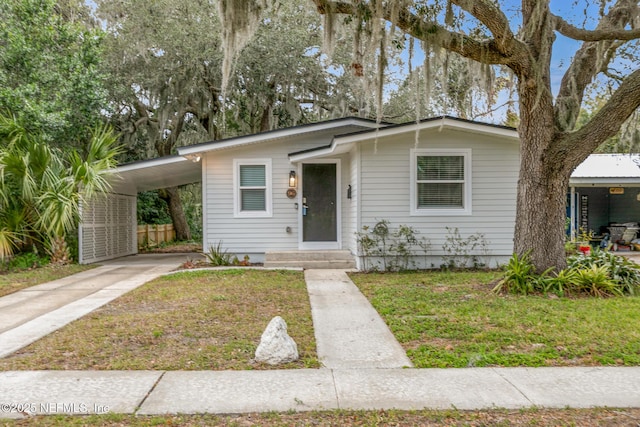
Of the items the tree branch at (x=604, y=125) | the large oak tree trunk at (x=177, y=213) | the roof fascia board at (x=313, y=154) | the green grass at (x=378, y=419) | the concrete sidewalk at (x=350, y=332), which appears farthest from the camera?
the large oak tree trunk at (x=177, y=213)

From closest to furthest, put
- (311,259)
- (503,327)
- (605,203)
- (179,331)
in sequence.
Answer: (179,331), (503,327), (311,259), (605,203)

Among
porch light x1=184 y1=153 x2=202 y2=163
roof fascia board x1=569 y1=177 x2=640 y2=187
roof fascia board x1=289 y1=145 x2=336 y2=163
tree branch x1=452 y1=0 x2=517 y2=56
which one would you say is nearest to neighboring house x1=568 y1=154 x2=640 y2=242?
roof fascia board x1=569 y1=177 x2=640 y2=187

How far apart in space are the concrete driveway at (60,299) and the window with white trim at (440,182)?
548cm

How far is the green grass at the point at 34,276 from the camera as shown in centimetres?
720

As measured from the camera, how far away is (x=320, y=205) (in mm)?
10031

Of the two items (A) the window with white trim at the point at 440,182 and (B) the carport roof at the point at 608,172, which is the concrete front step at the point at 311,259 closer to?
(A) the window with white trim at the point at 440,182

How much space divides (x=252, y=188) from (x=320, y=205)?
1598 mm

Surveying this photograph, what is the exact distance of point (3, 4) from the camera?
9.97m

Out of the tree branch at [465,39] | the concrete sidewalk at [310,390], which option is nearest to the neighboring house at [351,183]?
the tree branch at [465,39]

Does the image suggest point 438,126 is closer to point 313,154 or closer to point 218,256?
point 313,154

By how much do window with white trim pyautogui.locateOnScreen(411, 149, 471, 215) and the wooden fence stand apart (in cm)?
976

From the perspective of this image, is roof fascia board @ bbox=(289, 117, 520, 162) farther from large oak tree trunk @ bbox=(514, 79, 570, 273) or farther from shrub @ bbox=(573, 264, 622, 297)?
shrub @ bbox=(573, 264, 622, 297)

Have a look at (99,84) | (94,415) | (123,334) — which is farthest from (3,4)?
(94,415)

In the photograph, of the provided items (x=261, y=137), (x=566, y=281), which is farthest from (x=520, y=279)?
(x=261, y=137)
